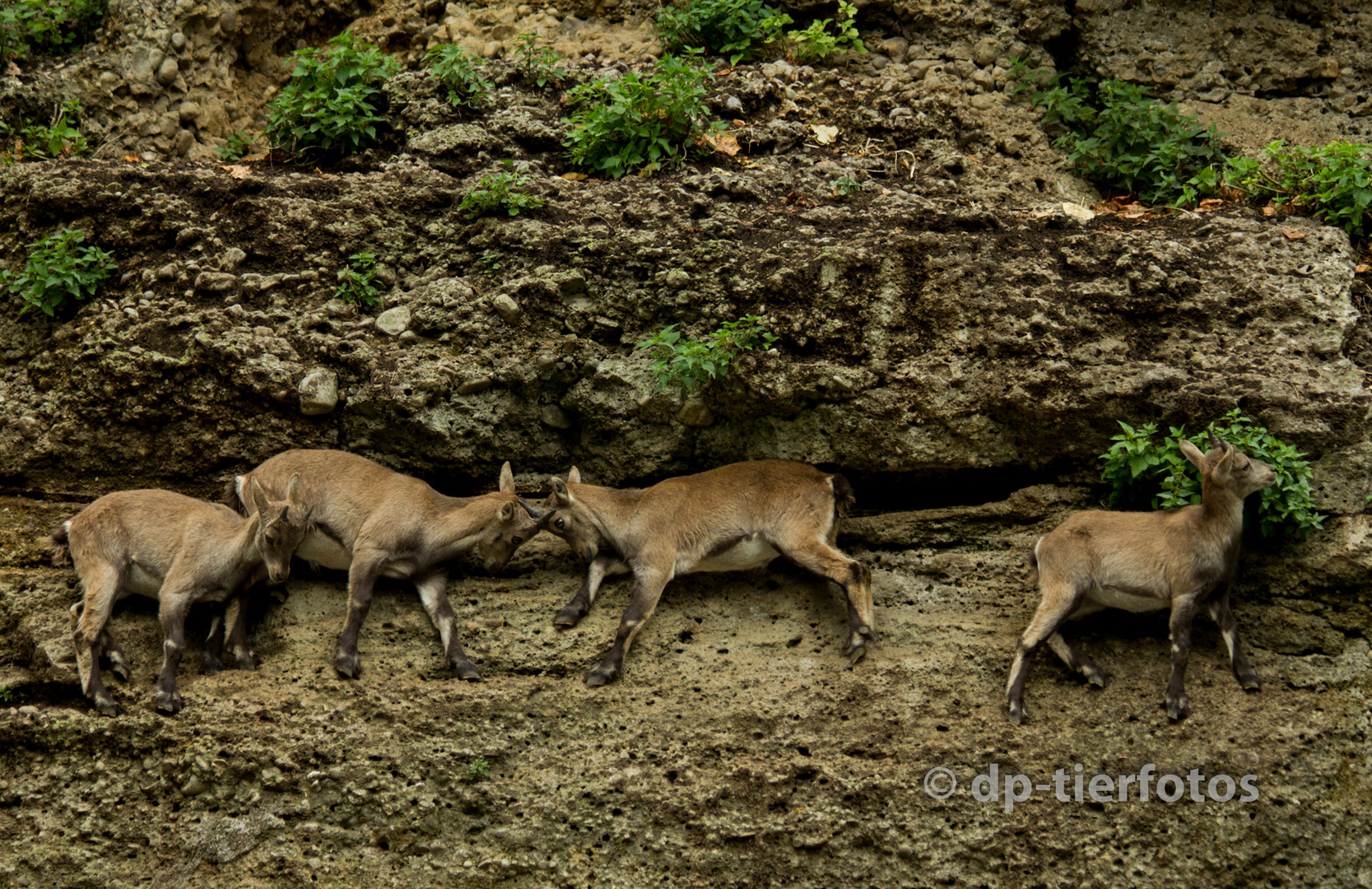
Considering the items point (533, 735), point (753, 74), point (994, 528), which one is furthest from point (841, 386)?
point (753, 74)

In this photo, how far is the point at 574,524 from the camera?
681cm

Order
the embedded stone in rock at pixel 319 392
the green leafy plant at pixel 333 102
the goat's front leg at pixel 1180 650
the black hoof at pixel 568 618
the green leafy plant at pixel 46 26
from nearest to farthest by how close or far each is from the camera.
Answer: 1. the goat's front leg at pixel 1180 650
2. the black hoof at pixel 568 618
3. the embedded stone in rock at pixel 319 392
4. the green leafy plant at pixel 333 102
5. the green leafy plant at pixel 46 26

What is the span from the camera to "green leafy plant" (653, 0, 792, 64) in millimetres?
9016

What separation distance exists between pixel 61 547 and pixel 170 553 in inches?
31.2

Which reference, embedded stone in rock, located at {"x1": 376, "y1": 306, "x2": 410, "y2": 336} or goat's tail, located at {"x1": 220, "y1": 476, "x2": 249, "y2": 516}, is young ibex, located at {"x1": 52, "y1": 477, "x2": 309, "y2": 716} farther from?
embedded stone in rock, located at {"x1": 376, "y1": 306, "x2": 410, "y2": 336}

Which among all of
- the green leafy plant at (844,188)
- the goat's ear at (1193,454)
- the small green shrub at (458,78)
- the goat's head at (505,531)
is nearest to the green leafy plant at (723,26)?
the small green shrub at (458,78)

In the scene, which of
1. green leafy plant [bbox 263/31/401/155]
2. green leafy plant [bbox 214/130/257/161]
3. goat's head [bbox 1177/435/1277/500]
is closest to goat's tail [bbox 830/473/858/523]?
goat's head [bbox 1177/435/1277/500]

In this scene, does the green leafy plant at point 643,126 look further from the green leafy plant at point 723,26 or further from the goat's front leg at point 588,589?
the goat's front leg at point 588,589

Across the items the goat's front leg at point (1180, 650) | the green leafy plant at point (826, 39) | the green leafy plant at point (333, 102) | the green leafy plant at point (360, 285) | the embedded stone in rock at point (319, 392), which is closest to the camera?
the goat's front leg at point (1180, 650)

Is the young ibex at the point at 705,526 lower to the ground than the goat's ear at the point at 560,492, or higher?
lower

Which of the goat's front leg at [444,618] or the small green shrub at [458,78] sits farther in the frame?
the small green shrub at [458,78]

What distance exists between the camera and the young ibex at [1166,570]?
19.6 feet

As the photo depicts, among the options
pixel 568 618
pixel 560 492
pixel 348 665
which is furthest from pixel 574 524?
pixel 348 665

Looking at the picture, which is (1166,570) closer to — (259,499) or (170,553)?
(259,499)
